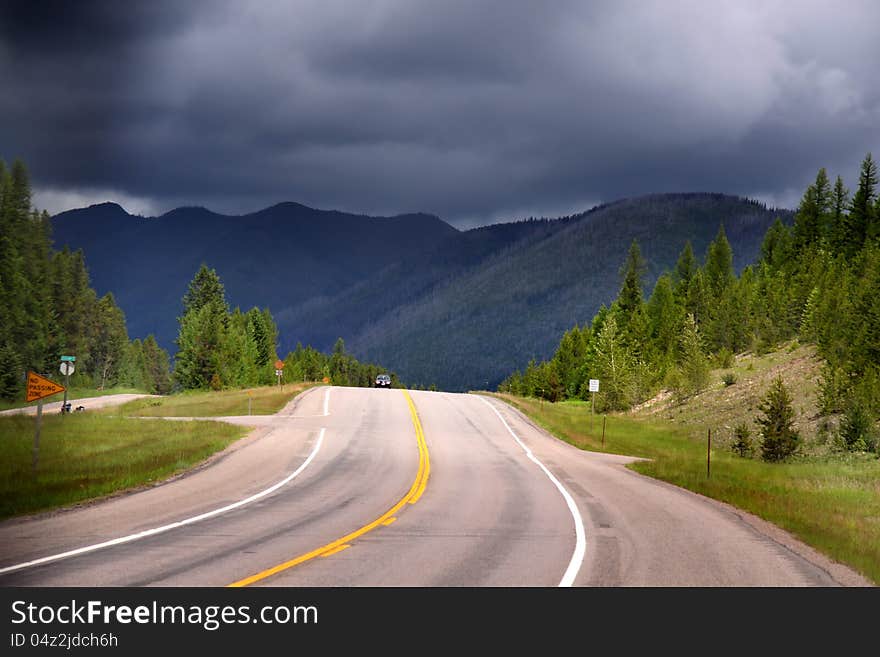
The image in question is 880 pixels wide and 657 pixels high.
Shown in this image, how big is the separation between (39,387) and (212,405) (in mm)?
42889

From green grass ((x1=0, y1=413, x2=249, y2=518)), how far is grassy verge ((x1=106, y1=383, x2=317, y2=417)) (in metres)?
9.35

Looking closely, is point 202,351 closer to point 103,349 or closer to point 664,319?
point 664,319

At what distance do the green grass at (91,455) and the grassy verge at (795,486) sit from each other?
13.9 metres

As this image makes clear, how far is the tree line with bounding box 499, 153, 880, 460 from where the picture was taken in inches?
1886

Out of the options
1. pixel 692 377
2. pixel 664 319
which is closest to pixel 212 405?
pixel 692 377

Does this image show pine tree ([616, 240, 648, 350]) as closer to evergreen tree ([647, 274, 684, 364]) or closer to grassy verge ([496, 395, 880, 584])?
evergreen tree ([647, 274, 684, 364])

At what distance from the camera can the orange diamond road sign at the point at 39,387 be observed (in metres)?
12.1

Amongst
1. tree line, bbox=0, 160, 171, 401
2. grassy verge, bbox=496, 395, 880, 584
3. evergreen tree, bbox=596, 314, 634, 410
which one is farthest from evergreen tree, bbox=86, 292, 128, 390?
evergreen tree, bbox=596, 314, 634, 410

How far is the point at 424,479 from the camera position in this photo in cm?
2181

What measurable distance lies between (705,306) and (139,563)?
10515 centimetres

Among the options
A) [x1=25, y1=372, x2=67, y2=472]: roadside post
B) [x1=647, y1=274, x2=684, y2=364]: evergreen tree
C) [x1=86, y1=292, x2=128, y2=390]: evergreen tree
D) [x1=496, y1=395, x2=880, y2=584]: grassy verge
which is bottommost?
[x1=496, y1=395, x2=880, y2=584]: grassy verge

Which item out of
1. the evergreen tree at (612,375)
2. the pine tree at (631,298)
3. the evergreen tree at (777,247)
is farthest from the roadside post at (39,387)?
the evergreen tree at (777,247)
